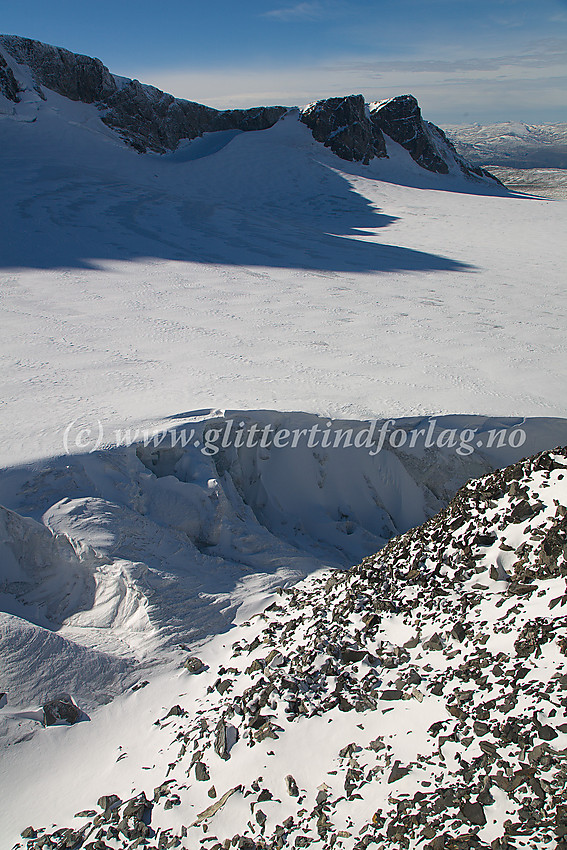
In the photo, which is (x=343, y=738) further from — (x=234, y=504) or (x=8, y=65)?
(x=8, y=65)

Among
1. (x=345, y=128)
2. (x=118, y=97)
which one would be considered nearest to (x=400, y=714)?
(x=118, y=97)

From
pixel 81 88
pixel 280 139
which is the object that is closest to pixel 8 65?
pixel 81 88

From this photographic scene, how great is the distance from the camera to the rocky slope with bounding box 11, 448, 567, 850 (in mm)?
1501

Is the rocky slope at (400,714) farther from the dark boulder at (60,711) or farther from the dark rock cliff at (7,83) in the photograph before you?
the dark rock cliff at (7,83)

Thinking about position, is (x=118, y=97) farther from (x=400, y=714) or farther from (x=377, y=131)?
(x=400, y=714)

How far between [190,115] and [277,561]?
2000 centimetres

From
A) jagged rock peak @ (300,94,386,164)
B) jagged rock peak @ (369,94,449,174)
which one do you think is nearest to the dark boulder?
jagged rock peak @ (300,94,386,164)

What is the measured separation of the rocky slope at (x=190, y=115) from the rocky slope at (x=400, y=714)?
17788mm

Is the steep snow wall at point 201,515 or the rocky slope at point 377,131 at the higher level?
the rocky slope at point 377,131

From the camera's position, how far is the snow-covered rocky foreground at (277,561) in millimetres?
1688

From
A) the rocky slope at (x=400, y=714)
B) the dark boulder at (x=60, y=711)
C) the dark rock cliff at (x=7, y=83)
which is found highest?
the dark rock cliff at (x=7, y=83)

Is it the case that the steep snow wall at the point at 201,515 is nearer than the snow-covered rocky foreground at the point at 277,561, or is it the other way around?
the snow-covered rocky foreground at the point at 277,561

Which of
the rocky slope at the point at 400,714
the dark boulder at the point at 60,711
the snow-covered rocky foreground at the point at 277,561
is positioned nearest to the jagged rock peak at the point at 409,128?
the snow-covered rocky foreground at the point at 277,561

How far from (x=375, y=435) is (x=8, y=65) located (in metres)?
17.8
